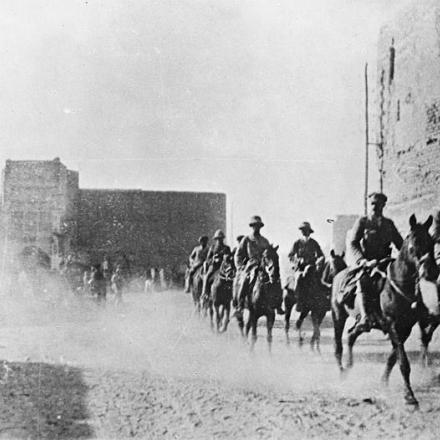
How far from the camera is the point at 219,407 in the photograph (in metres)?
6.84

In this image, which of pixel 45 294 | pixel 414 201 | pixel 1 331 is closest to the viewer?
pixel 414 201

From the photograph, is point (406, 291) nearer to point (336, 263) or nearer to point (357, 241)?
point (357, 241)

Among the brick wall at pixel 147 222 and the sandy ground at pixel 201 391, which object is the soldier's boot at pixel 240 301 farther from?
the brick wall at pixel 147 222

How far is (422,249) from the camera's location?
6750 millimetres

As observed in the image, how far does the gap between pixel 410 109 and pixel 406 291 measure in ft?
27.3

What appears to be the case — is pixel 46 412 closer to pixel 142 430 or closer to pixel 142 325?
pixel 142 430

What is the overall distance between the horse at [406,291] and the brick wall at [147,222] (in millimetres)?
47446

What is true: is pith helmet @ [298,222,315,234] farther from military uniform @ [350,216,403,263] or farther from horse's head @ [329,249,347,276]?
military uniform @ [350,216,403,263]

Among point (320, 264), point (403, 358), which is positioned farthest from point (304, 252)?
point (403, 358)

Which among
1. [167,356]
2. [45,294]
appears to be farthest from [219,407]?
[45,294]

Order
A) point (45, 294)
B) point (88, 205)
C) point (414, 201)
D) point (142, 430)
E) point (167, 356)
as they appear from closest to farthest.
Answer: point (142, 430)
point (167, 356)
point (414, 201)
point (45, 294)
point (88, 205)

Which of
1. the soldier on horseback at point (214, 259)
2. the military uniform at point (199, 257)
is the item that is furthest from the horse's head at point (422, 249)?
the military uniform at point (199, 257)

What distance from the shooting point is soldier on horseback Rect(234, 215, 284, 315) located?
11.5 m

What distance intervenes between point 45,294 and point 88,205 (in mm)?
32060
